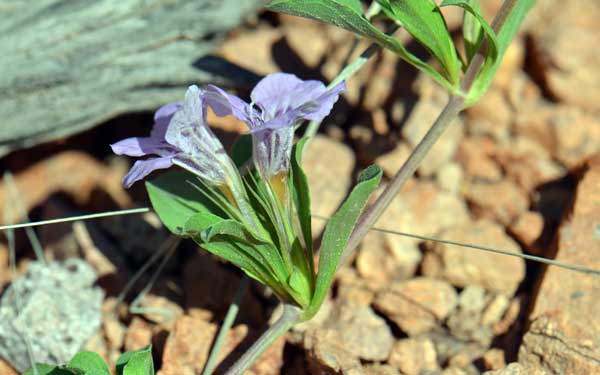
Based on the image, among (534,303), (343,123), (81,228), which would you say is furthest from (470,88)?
(81,228)

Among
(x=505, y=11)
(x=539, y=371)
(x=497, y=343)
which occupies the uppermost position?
(x=505, y=11)

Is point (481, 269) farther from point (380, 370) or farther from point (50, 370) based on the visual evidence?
point (50, 370)

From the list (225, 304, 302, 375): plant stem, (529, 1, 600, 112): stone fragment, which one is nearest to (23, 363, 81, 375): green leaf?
(225, 304, 302, 375): plant stem

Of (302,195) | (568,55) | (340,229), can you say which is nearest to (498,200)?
(568,55)

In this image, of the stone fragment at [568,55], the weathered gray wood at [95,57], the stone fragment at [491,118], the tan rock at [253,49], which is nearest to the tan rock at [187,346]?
the weathered gray wood at [95,57]

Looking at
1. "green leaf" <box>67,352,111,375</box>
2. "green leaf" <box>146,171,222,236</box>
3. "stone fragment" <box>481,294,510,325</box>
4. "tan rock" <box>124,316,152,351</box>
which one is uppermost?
"green leaf" <box>146,171,222,236</box>

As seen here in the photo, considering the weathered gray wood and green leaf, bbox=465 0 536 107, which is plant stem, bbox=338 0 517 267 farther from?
the weathered gray wood

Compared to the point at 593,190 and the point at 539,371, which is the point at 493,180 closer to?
the point at 593,190

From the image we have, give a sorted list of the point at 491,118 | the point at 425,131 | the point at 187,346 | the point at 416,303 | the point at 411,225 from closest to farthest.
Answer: the point at 187,346 → the point at 416,303 → the point at 411,225 → the point at 425,131 → the point at 491,118
